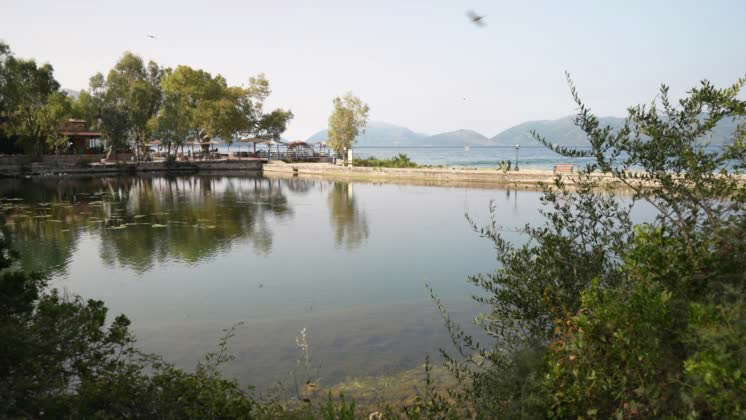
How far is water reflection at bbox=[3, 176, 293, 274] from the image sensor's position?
54.3ft

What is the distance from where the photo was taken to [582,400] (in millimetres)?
3057

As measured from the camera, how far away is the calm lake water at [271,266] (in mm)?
9297

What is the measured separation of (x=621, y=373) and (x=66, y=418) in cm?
410

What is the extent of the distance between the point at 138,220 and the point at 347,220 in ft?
31.6

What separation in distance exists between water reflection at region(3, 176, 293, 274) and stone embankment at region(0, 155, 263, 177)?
6503 mm

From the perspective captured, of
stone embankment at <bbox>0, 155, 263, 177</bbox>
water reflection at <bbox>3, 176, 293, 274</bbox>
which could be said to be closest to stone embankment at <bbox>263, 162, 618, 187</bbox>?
stone embankment at <bbox>0, 155, 263, 177</bbox>

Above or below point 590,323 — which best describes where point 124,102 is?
above

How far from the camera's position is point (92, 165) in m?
49.1

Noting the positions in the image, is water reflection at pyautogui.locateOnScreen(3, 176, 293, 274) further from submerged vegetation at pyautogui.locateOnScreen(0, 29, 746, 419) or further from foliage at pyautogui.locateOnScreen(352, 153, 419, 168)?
foliage at pyautogui.locateOnScreen(352, 153, 419, 168)

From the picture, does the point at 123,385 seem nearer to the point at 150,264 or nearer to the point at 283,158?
the point at 150,264

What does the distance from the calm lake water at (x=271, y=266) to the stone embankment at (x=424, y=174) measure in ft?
11.2

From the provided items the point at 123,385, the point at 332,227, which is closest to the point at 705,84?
the point at 123,385

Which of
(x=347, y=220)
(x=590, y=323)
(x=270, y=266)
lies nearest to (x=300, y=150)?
(x=347, y=220)

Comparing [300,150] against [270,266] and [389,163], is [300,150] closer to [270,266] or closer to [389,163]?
[389,163]
